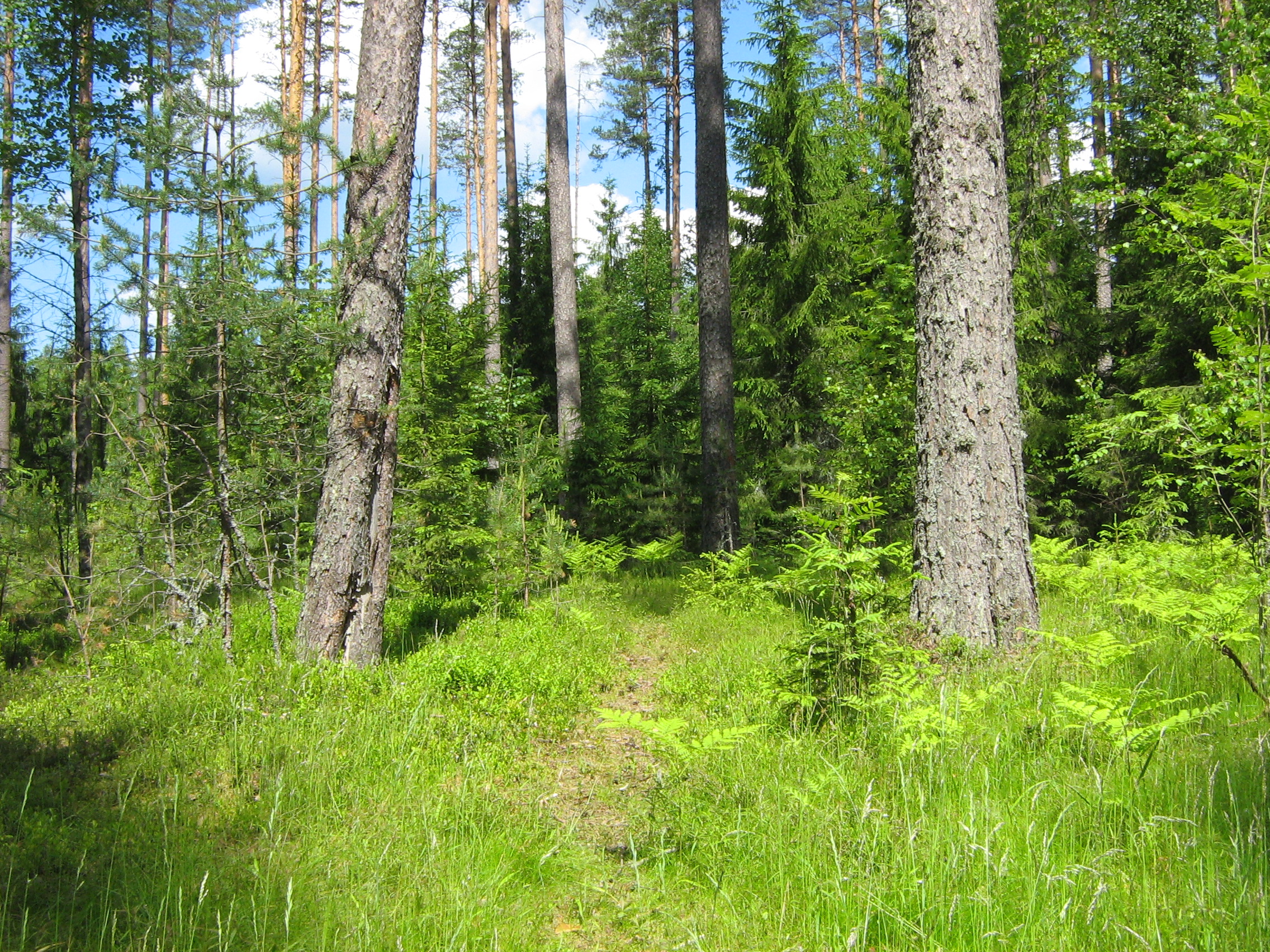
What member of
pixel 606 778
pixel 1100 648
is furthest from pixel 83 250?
pixel 1100 648

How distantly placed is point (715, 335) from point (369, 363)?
17.9 ft

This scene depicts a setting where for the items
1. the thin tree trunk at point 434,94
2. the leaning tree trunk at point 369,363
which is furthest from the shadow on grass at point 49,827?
the thin tree trunk at point 434,94

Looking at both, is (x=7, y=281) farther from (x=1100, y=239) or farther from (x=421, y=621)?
(x=1100, y=239)

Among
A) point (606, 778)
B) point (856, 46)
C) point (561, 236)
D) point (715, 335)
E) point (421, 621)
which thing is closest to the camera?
point (606, 778)

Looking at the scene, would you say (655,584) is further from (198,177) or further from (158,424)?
(198,177)

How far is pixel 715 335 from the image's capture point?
33.7 feet

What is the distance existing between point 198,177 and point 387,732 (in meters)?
3.87

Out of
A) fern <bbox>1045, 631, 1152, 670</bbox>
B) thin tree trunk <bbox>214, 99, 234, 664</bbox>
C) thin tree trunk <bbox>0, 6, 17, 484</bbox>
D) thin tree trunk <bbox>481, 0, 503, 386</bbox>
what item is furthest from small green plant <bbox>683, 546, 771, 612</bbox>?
thin tree trunk <bbox>481, 0, 503, 386</bbox>

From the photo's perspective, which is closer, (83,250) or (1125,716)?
(1125,716)

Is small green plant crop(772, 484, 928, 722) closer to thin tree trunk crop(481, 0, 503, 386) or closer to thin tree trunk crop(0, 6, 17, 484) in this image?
thin tree trunk crop(0, 6, 17, 484)

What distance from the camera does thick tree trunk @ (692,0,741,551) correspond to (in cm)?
1021

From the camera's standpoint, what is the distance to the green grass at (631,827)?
251cm

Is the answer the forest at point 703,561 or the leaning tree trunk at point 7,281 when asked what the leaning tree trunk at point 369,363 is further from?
the leaning tree trunk at point 7,281

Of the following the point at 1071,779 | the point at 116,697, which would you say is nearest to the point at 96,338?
the point at 116,697
